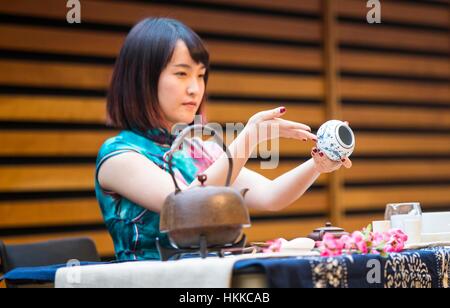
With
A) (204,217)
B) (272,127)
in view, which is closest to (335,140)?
(272,127)

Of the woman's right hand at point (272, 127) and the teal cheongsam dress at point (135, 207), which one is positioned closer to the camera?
the woman's right hand at point (272, 127)

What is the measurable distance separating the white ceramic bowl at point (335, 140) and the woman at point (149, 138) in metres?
0.10

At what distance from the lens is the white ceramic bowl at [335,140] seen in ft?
8.23

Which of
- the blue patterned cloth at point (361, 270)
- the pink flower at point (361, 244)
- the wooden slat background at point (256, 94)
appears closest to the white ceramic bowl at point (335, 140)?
the pink flower at point (361, 244)

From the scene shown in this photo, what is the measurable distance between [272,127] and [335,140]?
8.2 inches

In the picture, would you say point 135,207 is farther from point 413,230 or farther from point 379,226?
point 413,230

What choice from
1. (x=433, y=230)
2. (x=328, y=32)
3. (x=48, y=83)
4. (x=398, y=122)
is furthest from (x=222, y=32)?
(x=433, y=230)

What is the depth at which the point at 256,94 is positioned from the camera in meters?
6.52

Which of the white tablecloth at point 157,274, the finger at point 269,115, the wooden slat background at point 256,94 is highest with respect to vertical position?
the wooden slat background at point 256,94

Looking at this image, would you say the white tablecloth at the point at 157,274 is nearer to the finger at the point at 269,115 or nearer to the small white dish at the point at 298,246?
the small white dish at the point at 298,246

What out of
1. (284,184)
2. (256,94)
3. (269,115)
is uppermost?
(256,94)

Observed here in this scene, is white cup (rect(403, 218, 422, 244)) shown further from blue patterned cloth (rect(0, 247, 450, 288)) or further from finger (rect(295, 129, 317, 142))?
finger (rect(295, 129, 317, 142))
